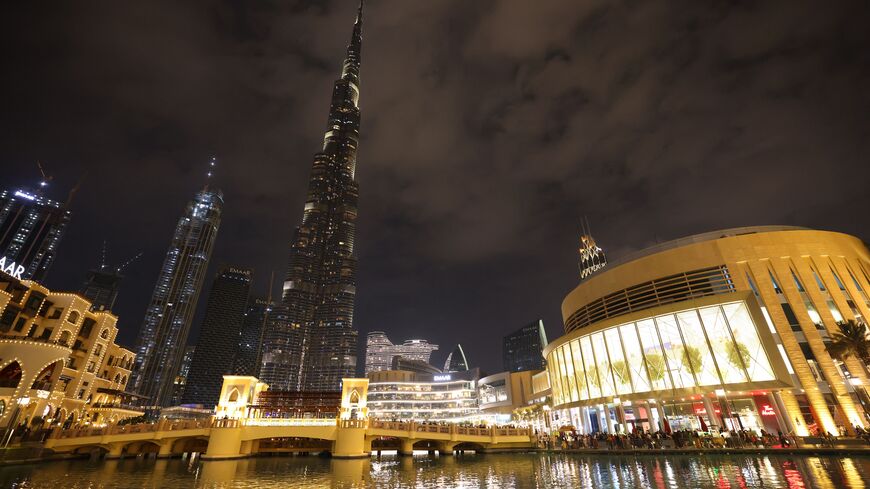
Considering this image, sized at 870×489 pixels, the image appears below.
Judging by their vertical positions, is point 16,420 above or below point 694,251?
below

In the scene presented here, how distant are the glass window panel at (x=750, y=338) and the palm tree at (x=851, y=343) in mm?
6017

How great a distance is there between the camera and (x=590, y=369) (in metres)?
53.9

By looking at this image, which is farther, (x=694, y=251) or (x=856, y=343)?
(x=694, y=251)

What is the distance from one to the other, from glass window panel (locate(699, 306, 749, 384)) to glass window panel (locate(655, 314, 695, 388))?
3027 millimetres

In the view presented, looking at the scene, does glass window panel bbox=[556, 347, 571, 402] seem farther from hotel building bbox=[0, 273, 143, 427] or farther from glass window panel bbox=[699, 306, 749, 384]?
hotel building bbox=[0, 273, 143, 427]

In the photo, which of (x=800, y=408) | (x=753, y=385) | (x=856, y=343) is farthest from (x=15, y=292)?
(x=856, y=343)

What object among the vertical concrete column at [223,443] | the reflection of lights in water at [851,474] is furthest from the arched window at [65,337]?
the reflection of lights in water at [851,474]

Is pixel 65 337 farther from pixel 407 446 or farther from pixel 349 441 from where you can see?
pixel 407 446

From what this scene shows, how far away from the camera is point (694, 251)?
4997 centimetres

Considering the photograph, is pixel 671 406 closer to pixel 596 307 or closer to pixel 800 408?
pixel 800 408

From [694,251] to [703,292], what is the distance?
5.63 meters

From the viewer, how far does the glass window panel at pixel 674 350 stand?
4372 cm

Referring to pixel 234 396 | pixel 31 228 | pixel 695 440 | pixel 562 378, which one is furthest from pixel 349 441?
pixel 31 228

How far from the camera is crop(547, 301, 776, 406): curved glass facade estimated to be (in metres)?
41.6
